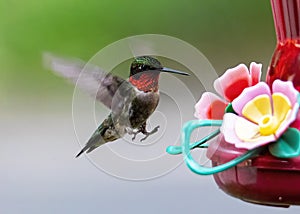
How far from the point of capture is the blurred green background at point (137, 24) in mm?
3568

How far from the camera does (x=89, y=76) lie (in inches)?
54.2

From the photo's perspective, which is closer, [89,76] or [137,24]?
[89,76]

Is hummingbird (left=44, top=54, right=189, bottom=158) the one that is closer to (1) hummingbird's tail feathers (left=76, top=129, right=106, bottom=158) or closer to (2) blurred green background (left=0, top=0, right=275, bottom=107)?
(1) hummingbird's tail feathers (left=76, top=129, right=106, bottom=158)

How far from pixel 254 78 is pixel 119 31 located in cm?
231

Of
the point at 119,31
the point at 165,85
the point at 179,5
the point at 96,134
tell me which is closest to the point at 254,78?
the point at 165,85

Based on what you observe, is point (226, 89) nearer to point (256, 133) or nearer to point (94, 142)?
point (256, 133)

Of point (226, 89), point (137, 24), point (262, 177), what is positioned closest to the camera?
point (262, 177)

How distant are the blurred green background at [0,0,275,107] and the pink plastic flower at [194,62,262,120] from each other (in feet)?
6.83

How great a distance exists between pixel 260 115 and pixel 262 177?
11 centimetres

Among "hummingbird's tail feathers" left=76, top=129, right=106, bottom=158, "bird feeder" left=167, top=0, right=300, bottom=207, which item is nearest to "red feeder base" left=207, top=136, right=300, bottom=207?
"bird feeder" left=167, top=0, right=300, bottom=207

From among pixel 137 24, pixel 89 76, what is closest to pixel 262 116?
pixel 89 76

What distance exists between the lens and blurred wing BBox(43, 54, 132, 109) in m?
1.37

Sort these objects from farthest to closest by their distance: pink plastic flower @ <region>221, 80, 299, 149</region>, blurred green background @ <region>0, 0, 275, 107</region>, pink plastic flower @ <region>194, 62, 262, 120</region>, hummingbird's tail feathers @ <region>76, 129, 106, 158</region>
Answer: blurred green background @ <region>0, 0, 275, 107</region> → hummingbird's tail feathers @ <region>76, 129, 106, 158</region> → pink plastic flower @ <region>194, 62, 262, 120</region> → pink plastic flower @ <region>221, 80, 299, 149</region>

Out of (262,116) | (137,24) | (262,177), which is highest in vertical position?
(137,24)
